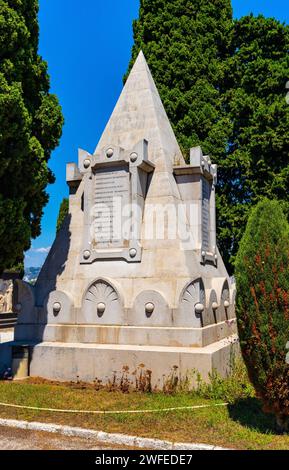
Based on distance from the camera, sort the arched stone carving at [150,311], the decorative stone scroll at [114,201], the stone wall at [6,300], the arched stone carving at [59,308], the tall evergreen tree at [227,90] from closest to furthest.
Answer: the arched stone carving at [150,311] < the arched stone carving at [59,308] < the decorative stone scroll at [114,201] < the tall evergreen tree at [227,90] < the stone wall at [6,300]

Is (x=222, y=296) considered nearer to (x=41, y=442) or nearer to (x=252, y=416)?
(x=252, y=416)

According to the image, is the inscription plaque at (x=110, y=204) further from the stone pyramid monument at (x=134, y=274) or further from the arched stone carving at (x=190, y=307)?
the arched stone carving at (x=190, y=307)

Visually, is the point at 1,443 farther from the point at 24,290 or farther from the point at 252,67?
the point at 252,67

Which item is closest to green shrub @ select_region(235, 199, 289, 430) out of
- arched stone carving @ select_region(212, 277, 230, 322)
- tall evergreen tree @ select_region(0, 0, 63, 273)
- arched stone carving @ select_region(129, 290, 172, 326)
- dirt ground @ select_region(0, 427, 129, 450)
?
dirt ground @ select_region(0, 427, 129, 450)

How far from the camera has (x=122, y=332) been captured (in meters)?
9.13

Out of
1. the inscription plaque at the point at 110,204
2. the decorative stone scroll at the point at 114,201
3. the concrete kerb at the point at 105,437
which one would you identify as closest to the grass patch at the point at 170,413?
the concrete kerb at the point at 105,437

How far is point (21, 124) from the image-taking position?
30.0 feet

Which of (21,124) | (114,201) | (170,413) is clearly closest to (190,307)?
(170,413)

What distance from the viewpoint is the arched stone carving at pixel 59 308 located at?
31.6 ft

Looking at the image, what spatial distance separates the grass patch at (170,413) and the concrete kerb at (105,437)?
0.20m

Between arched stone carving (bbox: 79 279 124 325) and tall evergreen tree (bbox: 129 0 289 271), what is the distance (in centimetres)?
914

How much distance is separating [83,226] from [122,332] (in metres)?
2.78

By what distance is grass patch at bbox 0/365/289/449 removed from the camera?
5.64 meters
